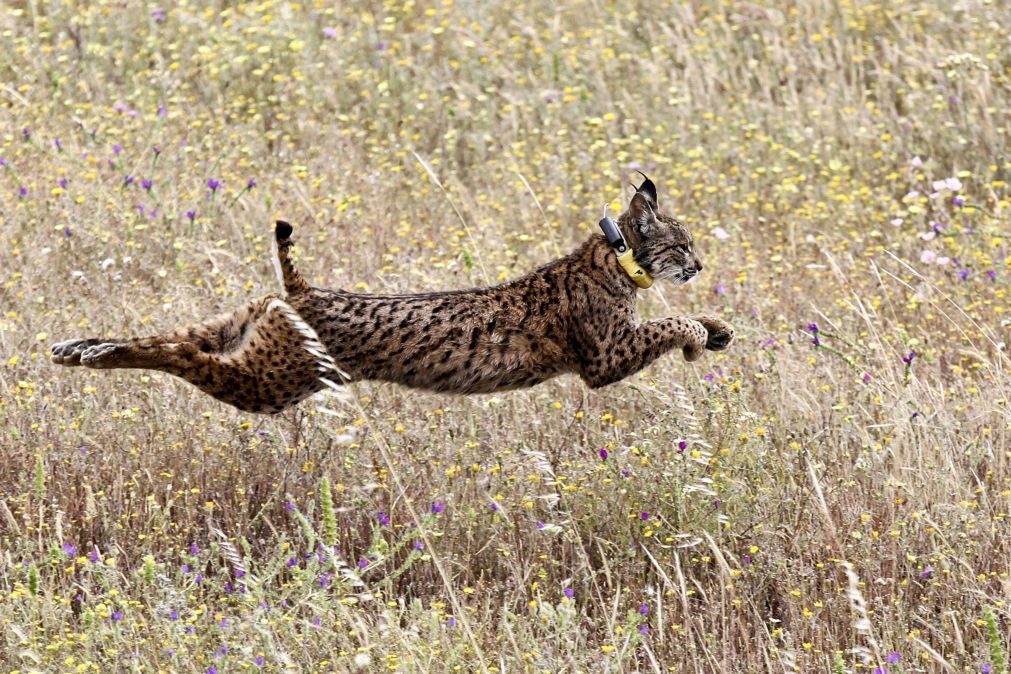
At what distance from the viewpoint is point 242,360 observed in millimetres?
6121

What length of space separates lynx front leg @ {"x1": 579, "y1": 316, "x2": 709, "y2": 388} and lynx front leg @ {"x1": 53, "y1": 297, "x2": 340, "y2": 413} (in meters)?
1.14

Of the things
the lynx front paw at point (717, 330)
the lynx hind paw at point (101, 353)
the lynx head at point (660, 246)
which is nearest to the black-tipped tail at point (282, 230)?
the lynx hind paw at point (101, 353)

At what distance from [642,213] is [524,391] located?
100cm

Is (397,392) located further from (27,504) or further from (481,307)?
(27,504)

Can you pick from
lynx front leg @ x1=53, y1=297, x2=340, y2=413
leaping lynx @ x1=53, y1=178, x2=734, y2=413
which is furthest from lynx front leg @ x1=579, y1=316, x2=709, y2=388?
lynx front leg @ x1=53, y1=297, x2=340, y2=413

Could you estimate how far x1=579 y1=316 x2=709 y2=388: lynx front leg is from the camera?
6660 mm

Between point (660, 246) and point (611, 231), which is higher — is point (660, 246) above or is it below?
below

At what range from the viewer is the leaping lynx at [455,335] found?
6105 millimetres

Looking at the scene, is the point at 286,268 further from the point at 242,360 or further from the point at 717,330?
the point at 717,330

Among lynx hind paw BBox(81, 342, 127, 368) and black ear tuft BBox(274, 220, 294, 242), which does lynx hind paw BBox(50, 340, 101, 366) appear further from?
black ear tuft BBox(274, 220, 294, 242)

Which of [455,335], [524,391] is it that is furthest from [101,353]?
[524,391]

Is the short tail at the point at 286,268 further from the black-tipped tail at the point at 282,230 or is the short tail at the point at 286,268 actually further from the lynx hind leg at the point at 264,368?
the lynx hind leg at the point at 264,368

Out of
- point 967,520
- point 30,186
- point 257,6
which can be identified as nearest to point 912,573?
point 967,520

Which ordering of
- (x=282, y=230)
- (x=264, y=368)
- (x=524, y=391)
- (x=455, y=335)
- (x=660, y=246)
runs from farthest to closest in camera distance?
(x=524, y=391) < (x=660, y=246) < (x=455, y=335) < (x=264, y=368) < (x=282, y=230)
